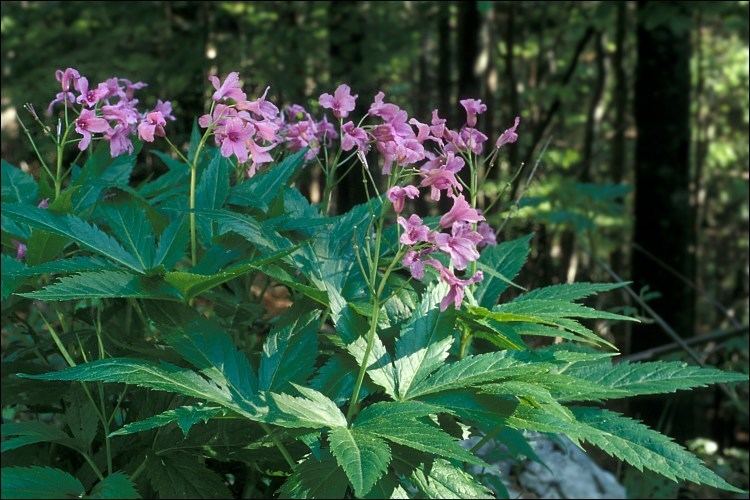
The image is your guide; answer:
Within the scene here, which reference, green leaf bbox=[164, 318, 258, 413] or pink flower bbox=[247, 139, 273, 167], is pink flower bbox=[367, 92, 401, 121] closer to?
pink flower bbox=[247, 139, 273, 167]

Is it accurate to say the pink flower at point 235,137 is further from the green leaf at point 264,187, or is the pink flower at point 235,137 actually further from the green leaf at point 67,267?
the green leaf at point 67,267

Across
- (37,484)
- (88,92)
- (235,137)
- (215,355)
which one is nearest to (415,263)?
(215,355)

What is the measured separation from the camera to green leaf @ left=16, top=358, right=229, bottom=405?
1.54 metres

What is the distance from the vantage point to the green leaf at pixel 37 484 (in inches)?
59.7

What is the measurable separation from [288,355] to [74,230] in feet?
1.62

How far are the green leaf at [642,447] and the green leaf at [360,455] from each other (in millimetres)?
389

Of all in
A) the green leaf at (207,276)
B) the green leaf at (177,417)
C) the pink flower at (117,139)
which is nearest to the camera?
the green leaf at (177,417)

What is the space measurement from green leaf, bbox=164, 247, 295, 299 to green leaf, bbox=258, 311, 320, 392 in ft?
0.52

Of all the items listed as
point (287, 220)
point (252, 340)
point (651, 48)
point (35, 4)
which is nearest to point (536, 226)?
point (651, 48)

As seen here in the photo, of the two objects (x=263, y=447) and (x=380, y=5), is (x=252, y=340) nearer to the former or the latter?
(x=263, y=447)

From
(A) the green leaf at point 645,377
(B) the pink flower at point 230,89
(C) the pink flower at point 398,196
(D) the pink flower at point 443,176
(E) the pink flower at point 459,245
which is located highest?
(B) the pink flower at point 230,89

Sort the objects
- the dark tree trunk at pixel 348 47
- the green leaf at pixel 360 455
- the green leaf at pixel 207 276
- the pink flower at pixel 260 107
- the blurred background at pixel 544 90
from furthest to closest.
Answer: the dark tree trunk at pixel 348 47, the blurred background at pixel 544 90, the pink flower at pixel 260 107, the green leaf at pixel 207 276, the green leaf at pixel 360 455

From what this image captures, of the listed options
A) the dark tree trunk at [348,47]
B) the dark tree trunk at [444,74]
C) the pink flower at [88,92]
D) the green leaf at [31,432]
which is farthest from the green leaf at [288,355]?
the dark tree trunk at [444,74]

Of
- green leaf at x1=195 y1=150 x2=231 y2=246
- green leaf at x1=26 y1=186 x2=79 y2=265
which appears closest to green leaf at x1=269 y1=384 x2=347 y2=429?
green leaf at x1=195 y1=150 x2=231 y2=246
